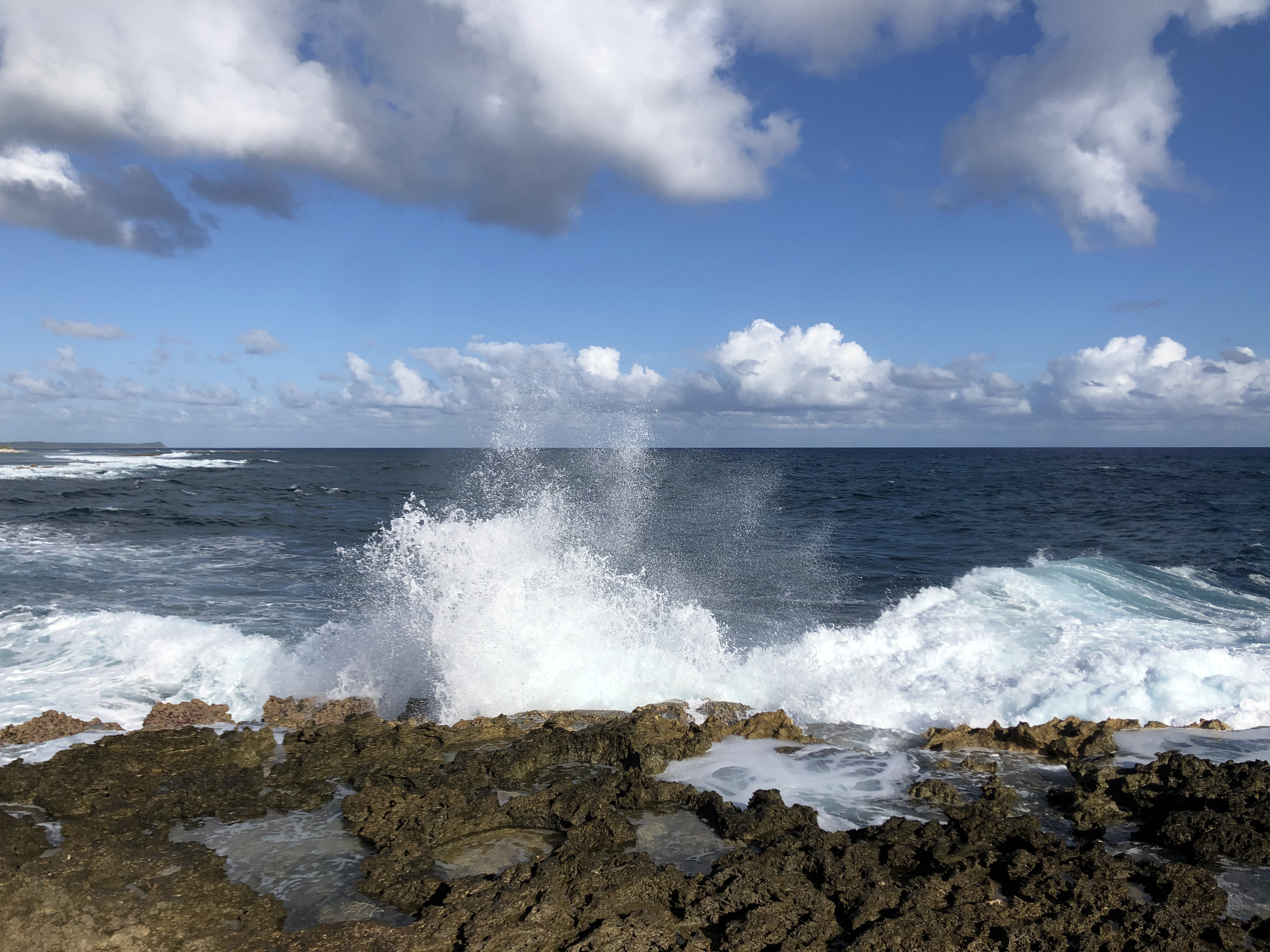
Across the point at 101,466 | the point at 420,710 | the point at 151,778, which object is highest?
the point at 151,778

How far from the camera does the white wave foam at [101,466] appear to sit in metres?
42.8

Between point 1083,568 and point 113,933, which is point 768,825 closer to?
point 113,933

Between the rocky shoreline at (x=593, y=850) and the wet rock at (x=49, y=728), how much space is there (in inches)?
2.1

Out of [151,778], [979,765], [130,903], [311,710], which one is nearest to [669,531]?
[311,710]

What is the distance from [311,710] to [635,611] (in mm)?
4505

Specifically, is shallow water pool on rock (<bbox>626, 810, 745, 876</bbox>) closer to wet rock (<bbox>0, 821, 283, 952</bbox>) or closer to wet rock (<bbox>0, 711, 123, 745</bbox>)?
wet rock (<bbox>0, 821, 283, 952</bbox>)

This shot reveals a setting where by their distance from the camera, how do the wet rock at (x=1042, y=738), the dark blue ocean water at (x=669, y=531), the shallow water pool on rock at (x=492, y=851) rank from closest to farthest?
1. the shallow water pool on rock at (x=492, y=851)
2. the wet rock at (x=1042, y=738)
3. the dark blue ocean water at (x=669, y=531)

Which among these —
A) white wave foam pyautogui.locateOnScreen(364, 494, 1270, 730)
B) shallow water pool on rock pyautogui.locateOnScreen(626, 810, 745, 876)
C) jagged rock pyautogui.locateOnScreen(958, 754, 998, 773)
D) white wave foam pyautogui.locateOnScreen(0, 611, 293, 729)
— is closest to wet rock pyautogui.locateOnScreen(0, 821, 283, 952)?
shallow water pool on rock pyautogui.locateOnScreen(626, 810, 745, 876)

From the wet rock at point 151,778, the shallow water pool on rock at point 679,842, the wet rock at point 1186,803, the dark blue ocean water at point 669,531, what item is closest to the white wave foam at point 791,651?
the dark blue ocean water at point 669,531

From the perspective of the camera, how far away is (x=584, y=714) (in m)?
8.08

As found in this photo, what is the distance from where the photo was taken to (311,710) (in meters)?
8.33

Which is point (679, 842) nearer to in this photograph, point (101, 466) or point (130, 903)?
point (130, 903)

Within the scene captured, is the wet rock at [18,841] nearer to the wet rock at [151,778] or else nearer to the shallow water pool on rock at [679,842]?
the wet rock at [151,778]

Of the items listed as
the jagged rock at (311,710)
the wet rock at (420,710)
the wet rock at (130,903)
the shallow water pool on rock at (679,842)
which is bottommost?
the wet rock at (420,710)
